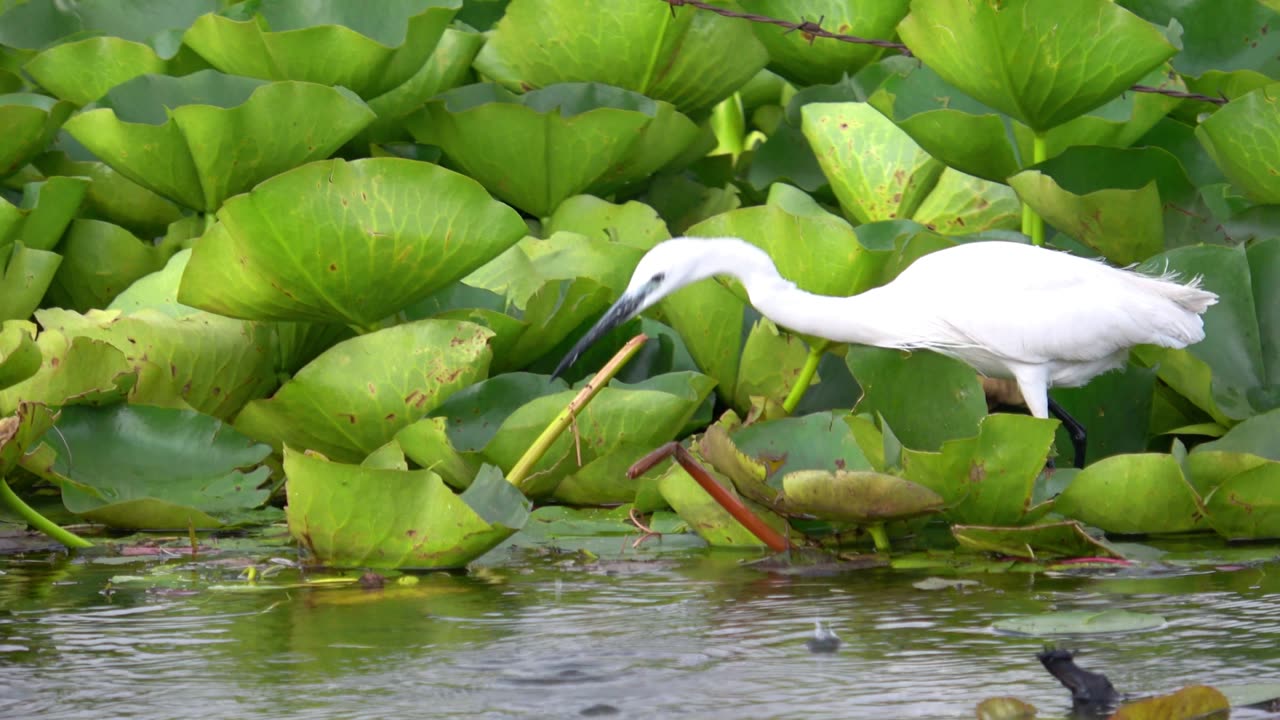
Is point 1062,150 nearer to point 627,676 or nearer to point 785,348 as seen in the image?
point 785,348

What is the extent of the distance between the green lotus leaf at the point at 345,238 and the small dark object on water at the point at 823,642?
4.53 ft

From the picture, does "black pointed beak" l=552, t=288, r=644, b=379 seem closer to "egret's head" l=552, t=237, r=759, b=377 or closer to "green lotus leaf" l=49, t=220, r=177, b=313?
"egret's head" l=552, t=237, r=759, b=377

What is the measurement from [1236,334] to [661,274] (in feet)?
4.05

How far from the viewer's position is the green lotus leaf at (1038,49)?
147 inches

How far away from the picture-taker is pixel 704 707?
7.09ft

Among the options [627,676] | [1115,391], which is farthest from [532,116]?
[627,676]

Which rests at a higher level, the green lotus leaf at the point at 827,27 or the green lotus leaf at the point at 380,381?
the green lotus leaf at the point at 827,27

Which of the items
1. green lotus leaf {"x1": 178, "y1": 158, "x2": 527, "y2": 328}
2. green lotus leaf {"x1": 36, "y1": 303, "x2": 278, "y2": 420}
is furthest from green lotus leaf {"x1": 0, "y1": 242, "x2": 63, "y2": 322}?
green lotus leaf {"x1": 178, "y1": 158, "x2": 527, "y2": 328}

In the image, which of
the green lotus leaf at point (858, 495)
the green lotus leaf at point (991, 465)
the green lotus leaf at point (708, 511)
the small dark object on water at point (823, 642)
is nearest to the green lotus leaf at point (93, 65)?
the green lotus leaf at point (708, 511)

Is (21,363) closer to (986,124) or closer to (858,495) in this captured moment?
(858,495)

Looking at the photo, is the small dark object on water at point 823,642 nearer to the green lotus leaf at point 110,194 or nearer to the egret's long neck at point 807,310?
the egret's long neck at point 807,310

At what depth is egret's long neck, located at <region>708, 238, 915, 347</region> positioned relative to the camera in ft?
12.0

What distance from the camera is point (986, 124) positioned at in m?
3.97

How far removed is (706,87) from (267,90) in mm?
1433
